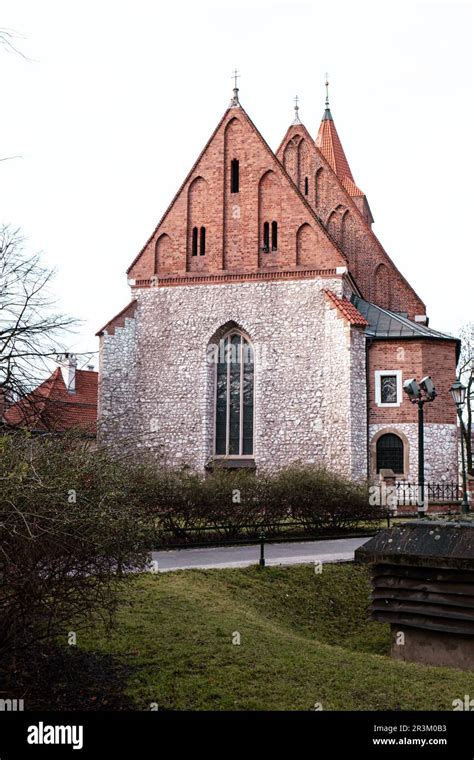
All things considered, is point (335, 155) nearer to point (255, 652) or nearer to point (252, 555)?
point (252, 555)

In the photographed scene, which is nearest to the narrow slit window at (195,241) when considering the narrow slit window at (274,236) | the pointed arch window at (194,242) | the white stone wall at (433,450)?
the pointed arch window at (194,242)

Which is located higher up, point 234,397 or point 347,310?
point 347,310

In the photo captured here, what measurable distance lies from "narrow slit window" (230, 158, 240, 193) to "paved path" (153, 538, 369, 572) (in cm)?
1592

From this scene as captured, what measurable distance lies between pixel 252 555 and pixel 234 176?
17.9 m

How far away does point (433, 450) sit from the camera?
2500 centimetres

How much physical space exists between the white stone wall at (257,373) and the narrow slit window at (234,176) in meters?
4.00

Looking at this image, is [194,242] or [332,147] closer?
[194,242]

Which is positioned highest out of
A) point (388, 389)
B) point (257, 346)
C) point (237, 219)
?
point (237, 219)

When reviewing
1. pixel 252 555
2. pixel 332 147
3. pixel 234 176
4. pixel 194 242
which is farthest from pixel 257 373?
pixel 332 147

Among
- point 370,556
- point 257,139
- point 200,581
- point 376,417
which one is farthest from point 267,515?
Answer: point 257,139

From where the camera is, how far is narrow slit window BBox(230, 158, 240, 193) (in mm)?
27570

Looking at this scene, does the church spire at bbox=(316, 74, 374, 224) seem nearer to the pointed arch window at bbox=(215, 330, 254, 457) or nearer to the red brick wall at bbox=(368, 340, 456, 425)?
the red brick wall at bbox=(368, 340, 456, 425)

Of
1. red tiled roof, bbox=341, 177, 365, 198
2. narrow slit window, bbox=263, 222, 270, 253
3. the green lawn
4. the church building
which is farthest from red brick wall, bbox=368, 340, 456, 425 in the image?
the green lawn

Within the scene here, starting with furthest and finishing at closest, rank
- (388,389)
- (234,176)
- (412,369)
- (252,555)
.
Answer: (234,176) < (412,369) < (388,389) < (252,555)
